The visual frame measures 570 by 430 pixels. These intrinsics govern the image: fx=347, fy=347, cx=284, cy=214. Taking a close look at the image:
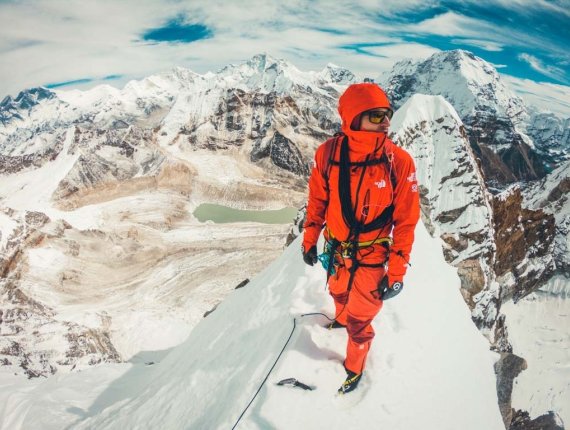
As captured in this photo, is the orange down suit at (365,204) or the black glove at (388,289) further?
the black glove at (388,289)

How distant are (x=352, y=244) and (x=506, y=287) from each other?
36331mm

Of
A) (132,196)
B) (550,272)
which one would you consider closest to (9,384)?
(550,272)

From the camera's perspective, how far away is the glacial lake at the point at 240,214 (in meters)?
71.8

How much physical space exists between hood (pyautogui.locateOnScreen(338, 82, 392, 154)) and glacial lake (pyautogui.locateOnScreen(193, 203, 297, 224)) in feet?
217

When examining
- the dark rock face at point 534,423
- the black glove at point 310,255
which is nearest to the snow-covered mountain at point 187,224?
the dark rock face at point 534,423

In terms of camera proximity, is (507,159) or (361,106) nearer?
(361,106)

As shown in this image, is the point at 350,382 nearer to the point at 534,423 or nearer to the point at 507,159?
the point at 534,423

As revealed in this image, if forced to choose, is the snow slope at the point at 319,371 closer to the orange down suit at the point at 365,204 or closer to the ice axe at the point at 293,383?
the ice axe at the point at 293,383

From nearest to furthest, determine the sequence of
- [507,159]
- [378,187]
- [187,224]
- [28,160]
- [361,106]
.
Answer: [361,106]
[378,187]
[187,224]
[28,160]
[507,159]

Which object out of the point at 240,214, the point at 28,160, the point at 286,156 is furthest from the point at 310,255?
the point at 286,156

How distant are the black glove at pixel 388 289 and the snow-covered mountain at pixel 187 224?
9.88 m

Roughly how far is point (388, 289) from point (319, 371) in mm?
1535

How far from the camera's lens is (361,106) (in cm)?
390

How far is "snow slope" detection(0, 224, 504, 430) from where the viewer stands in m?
4.48
